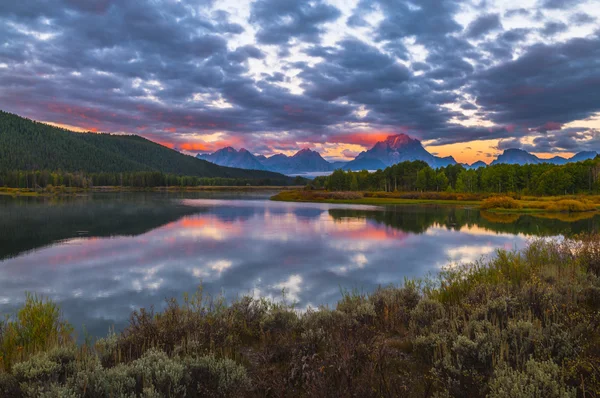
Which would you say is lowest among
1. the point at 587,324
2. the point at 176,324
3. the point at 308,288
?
the point at 308,288

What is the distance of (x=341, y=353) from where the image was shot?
260 inches

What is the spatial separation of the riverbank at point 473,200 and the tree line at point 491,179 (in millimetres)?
23382

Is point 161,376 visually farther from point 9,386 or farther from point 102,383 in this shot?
point 9,386

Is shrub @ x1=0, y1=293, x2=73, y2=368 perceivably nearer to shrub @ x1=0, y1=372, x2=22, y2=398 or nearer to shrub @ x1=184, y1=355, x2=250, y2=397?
shrub @ x1=0, y1=372, x2=22, y2=398

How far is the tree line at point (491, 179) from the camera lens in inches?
4119

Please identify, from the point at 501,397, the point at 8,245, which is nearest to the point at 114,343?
the point at 501,397

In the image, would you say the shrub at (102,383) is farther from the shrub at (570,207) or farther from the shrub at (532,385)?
the shrub at (570,207)

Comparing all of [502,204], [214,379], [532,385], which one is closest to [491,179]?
[502,204]

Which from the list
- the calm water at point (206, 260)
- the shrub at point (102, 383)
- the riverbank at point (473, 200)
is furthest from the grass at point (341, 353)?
the riverbank at point (473, 200)

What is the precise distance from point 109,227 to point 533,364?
41.8m

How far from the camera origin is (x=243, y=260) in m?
22.6

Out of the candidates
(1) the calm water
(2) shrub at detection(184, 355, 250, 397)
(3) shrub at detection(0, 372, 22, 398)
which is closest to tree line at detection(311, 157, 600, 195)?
(1) the calm water

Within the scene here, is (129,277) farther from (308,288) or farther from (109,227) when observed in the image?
(109,227)

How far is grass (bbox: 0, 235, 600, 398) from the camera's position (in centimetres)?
552
